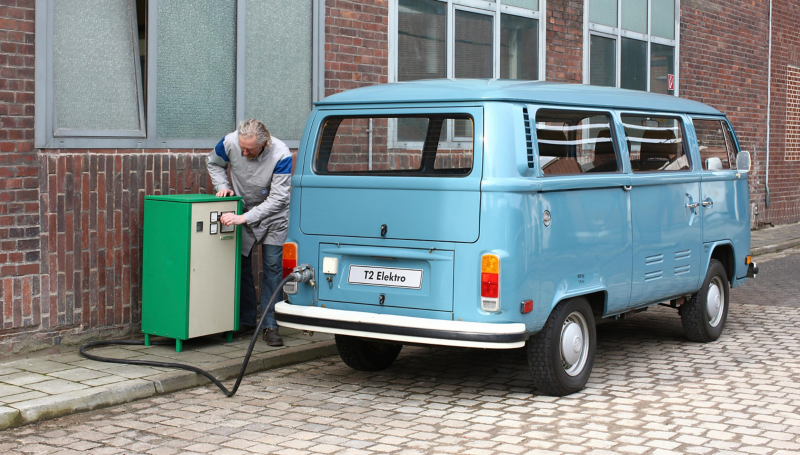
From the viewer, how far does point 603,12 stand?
1420 cm

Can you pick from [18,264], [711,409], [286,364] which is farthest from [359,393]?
[18,264]

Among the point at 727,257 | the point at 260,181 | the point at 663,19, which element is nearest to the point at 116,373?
the point at 260,181

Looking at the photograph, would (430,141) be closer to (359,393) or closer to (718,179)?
(359,393)

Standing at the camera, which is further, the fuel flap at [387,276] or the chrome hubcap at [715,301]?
the chrome hubcap at [715,301]

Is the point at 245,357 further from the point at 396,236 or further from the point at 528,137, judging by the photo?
the point at 528,137

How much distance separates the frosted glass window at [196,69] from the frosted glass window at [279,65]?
23 centimetres

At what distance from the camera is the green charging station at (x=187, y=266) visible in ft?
22.9

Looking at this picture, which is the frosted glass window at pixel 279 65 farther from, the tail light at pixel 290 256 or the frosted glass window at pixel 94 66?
the tail light at pixel 290 256

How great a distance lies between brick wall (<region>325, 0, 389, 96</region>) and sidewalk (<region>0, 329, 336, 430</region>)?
3051mm

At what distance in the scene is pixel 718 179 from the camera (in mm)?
8000

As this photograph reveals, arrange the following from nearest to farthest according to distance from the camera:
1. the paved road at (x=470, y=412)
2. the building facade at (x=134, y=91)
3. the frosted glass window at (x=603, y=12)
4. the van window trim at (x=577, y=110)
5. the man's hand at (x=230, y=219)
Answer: the paved road at (x=470, y=412) < the van window trim at (x=577, y=110) < the building facade at (x=134, y=91) < the man's hand at (x=230, y=219) < the frosted glass window at (x=603, y=12)

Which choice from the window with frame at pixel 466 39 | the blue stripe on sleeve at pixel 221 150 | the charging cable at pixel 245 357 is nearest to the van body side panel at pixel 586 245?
the charging cable at pixel 245 357

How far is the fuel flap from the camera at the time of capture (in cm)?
567

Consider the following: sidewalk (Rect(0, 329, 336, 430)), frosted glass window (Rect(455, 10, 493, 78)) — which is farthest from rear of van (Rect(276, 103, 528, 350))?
frosted glass window (Rect(455, 10, 493, 78))
